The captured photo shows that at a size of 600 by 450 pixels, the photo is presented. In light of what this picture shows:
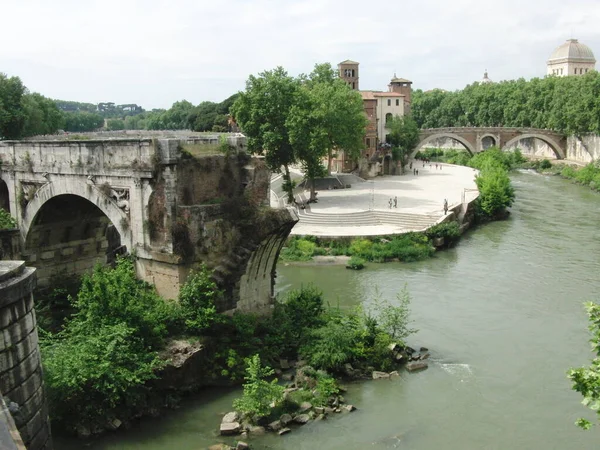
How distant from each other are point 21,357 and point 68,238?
37.3 ft

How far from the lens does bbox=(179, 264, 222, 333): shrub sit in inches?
573

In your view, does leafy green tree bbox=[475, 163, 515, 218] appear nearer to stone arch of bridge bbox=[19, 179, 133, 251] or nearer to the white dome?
stone arch of bridge bbox=[19, 179, 133, 251]

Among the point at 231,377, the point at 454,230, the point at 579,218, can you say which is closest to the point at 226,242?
the point at 231,377

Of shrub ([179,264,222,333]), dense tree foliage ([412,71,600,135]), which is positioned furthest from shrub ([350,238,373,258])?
dense tree foliage ([412,71,600,135])

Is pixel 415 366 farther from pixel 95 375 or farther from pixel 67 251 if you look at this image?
pixel 67 251

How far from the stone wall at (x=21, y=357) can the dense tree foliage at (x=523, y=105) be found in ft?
185

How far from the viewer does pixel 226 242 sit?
51.8ft

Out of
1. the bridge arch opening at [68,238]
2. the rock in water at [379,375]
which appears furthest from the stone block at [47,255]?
the rock in water at [379,375]

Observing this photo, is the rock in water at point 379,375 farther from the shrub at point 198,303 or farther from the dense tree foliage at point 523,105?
the dense tree foliage at point 523,105

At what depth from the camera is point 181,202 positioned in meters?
15.1

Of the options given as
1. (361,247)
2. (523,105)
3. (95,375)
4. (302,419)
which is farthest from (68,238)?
(523,105)

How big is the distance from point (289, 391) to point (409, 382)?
117 inches

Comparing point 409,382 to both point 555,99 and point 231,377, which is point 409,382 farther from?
point 555,99

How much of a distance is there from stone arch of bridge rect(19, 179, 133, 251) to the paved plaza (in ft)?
44.5
